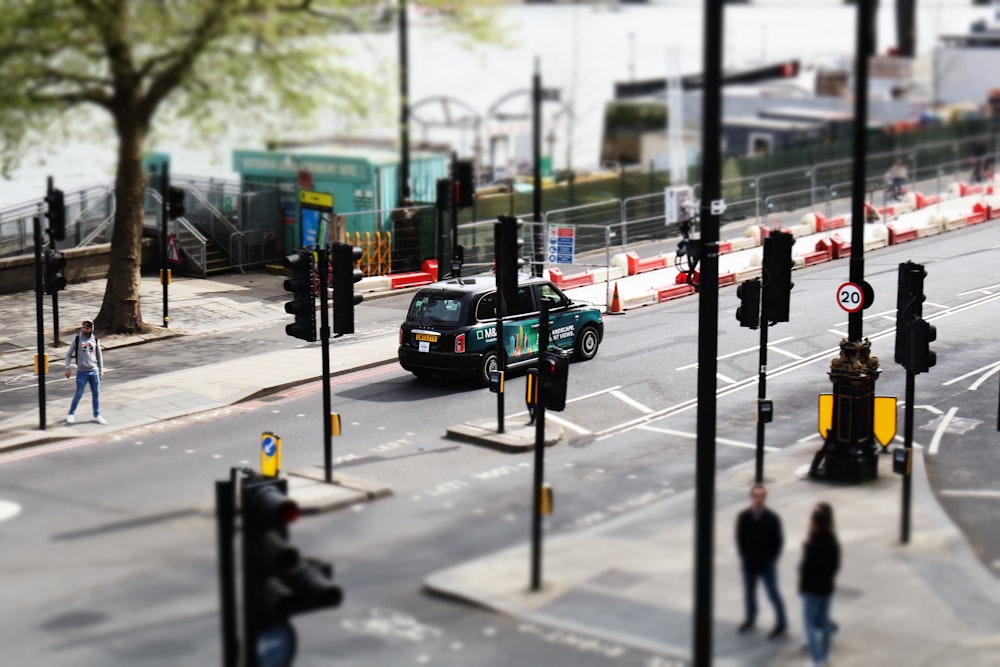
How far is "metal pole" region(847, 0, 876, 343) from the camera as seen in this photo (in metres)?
16.0

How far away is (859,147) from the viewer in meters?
17.6

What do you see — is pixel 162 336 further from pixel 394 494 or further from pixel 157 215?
pixel 394 494

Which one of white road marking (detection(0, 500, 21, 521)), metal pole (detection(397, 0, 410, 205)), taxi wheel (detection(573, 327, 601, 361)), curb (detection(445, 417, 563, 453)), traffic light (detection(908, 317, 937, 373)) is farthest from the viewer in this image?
metal pole (detection(397, 0, 410, 205))

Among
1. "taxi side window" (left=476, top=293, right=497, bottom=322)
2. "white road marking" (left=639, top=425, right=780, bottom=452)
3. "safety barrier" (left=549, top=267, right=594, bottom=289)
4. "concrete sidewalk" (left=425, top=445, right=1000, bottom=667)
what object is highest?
"taxi side window" (left=476, top=293, right=497, bottom=322)

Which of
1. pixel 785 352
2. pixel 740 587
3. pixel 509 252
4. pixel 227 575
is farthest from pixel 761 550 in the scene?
pixel 785 352

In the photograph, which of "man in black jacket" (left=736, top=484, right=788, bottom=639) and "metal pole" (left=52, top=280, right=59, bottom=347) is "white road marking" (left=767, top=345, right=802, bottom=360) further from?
"man in black jacket" (left=736, top=484, right=788, bottom=639)

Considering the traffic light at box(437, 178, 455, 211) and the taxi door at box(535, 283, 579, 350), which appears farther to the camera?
the traffic light at box(437, 178, 455, 211)

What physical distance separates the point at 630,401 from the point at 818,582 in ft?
35.6

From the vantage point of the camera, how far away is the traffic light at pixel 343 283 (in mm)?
18688

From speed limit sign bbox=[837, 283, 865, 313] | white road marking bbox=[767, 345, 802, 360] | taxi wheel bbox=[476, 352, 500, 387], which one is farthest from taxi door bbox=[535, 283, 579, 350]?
speed limit sign bbox=[837, 283, 865, 313]

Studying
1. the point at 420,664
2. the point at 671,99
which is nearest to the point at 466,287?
the point at 420,664

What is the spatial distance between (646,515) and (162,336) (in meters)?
15.2

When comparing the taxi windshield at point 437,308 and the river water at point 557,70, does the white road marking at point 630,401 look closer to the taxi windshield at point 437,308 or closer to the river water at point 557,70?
the taxi windshield at point 437,308

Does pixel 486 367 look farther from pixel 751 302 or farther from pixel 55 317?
pixel 55 317
